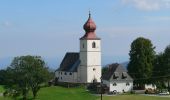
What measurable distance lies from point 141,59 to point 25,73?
20922 millimetres

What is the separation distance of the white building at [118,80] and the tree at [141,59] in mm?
1881

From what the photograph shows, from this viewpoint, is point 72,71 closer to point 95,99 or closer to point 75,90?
point 75,90

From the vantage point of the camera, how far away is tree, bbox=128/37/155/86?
254ft

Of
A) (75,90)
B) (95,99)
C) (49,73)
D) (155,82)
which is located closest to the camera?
(95,99)

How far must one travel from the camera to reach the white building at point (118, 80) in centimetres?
7575

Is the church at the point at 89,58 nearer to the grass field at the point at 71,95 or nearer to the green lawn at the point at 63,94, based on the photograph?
the green lawn at the point at 63,94

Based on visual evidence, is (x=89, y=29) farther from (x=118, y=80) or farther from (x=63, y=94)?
(x=63, y=94)

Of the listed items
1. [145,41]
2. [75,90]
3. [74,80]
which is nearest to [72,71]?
[74,80]

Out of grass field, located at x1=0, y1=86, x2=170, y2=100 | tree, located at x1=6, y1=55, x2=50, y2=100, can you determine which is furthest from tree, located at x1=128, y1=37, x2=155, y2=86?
tree, located at x1=6, y1=55, x2=50, y2=100

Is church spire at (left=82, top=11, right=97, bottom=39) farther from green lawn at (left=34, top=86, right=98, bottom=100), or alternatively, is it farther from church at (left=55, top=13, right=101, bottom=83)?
green lawn at (left=34, top=86, right=98, bottom=100)

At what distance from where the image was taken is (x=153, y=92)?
74312 millimetres

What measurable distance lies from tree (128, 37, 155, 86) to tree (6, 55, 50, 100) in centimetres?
1751

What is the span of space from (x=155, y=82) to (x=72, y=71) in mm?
14401

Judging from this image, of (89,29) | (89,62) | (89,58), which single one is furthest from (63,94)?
(89,29)
